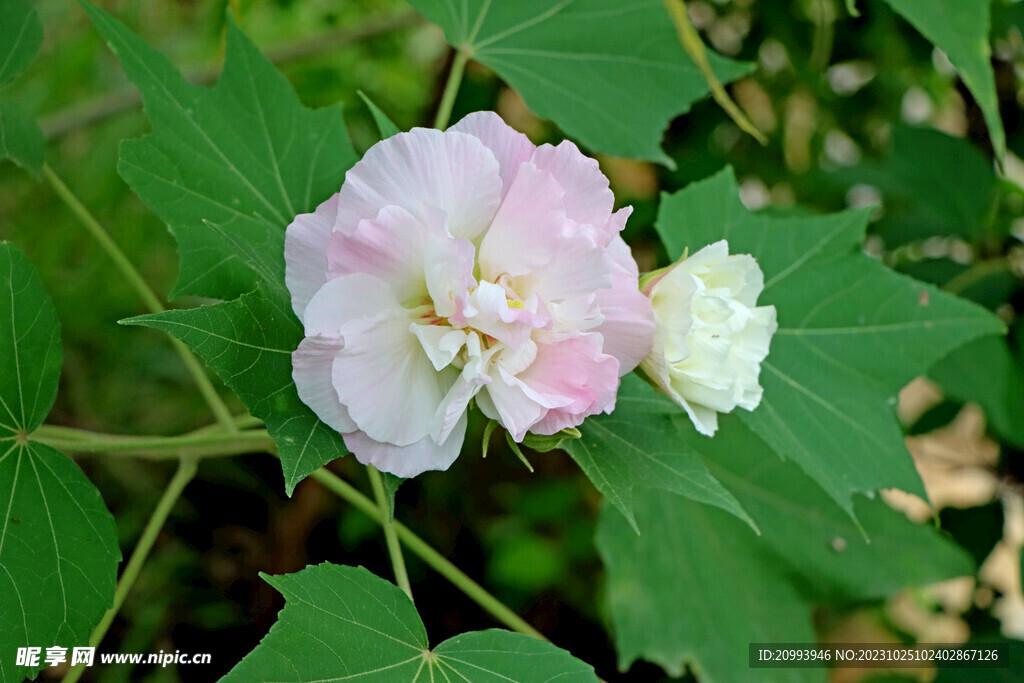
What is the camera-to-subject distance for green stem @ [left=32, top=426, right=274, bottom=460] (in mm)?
532

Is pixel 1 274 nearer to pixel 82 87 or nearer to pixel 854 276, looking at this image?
pixel 854 276

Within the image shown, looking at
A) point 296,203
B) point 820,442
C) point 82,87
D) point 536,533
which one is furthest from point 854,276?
point 82,87

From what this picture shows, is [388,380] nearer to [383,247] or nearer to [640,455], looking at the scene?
[383,247]

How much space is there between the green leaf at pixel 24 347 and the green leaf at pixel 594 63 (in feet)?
1.40

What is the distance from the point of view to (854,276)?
752mm

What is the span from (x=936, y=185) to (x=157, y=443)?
1.09 metres

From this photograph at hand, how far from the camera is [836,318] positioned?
2.46 ft

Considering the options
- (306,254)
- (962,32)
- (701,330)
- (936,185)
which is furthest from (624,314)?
(936,185)

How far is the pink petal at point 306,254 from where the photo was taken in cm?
44

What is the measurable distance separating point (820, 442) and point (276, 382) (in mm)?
467

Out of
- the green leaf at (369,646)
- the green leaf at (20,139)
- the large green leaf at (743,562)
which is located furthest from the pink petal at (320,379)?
the large green leaf at (743,562)

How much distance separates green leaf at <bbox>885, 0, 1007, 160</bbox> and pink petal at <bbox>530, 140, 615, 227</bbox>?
1.32 feet

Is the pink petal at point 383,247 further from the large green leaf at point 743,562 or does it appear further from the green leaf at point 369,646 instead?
the large green leaf at point 743,562

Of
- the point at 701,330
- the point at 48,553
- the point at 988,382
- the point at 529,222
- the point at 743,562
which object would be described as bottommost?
the point at 743,562
